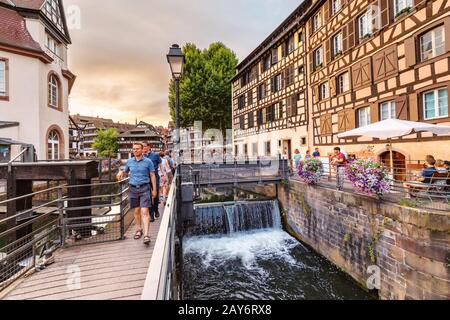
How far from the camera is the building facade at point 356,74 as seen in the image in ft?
31.9

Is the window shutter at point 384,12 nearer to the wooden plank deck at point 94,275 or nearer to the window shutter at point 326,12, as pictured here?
the window shutter at point 326,12

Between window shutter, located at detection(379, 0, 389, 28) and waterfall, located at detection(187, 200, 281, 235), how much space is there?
35.8 ft

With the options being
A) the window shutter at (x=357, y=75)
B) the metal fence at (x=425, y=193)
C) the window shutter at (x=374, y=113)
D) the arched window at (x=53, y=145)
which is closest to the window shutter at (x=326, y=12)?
the window shutter at (x=357, y=75)

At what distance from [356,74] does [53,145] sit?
1900 cm

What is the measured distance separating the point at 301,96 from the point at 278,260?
13535mm

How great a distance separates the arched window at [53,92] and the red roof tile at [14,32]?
2.18m

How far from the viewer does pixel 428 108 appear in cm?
999

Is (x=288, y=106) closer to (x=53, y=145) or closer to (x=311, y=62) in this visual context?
(x=311, y=62)

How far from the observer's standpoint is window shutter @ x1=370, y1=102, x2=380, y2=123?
1225 cm

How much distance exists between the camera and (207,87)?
2919 centimetres

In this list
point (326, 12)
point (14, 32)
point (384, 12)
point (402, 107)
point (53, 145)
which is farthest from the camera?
point (53, 145)

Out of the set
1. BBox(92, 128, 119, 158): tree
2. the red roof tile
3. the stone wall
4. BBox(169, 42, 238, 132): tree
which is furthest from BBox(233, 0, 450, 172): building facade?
BBox(92, 128, 119, 158): tree

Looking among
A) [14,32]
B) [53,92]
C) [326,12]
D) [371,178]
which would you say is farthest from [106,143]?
[371,178]
